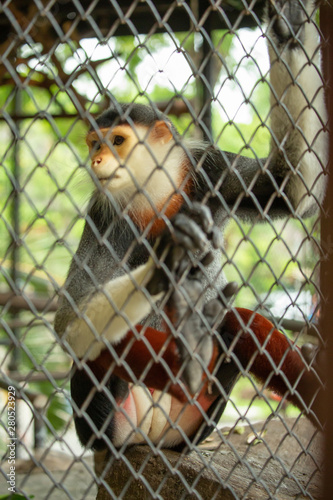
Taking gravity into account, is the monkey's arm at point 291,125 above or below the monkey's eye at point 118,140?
above

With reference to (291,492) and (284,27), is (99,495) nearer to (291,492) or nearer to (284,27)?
(291,492)

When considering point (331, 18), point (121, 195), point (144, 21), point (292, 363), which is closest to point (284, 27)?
point (331, 18)

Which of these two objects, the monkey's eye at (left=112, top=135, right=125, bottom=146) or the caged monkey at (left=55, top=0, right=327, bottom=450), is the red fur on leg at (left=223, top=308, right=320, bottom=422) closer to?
the caged monkey at (left=55, top=0, right=327, bottom=450)

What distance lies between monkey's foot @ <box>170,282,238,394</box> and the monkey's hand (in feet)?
0.19

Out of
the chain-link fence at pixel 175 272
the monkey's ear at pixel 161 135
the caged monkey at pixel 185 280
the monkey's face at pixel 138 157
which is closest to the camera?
the chain-link fence at pixel 175 272

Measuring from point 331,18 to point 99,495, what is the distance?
7.04ft

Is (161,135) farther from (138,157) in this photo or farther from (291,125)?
(291,125)

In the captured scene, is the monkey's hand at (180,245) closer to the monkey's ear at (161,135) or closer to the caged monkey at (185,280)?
the caged monkey at (185,280)

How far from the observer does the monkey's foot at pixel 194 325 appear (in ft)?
5.17

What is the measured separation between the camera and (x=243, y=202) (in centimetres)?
245

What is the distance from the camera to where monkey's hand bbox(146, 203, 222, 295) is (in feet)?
4.85

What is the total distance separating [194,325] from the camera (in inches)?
66.6

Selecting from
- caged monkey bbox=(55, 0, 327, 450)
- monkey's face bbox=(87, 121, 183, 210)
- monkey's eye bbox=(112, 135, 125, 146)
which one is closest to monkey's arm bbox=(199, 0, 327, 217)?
caged monkey bbox=(55, 0, 327, 450)

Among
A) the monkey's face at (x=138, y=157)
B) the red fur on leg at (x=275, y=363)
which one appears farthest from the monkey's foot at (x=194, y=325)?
the monkey's face at (x=138, y=157)
